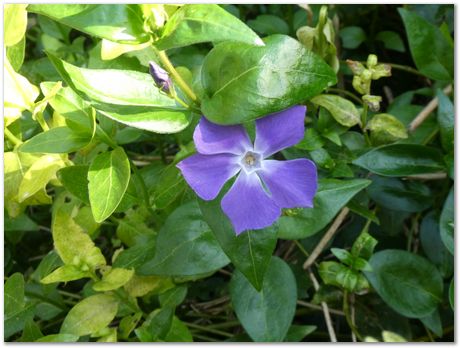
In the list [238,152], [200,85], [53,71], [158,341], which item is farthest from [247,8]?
[158,341]

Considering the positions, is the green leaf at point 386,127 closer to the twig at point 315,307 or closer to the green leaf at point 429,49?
the green leaf at point 429,49

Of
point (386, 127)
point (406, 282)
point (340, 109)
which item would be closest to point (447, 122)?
point (386, 127)

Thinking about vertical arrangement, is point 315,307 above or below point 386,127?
below

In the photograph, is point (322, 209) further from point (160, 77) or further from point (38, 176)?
point (38, 176)

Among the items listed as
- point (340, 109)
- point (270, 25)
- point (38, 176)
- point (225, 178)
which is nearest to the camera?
point (225, 178)

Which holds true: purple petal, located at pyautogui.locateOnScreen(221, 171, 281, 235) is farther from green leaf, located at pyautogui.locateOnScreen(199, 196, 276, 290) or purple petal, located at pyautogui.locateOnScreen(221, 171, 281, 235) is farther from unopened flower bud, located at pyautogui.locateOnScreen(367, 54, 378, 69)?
unopened flower bud, located at pyautogui.locateOnScreen(367, 54, 378, 69)

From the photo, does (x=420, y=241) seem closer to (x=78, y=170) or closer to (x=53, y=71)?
(x=78, y=170)
